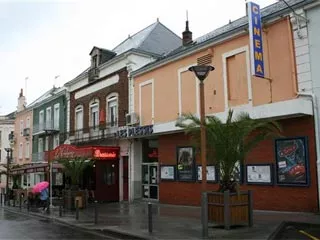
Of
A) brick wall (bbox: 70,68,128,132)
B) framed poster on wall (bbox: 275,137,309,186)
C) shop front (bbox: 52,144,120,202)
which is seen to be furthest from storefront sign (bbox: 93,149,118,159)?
framed poster on wall (bbox: 275,137,309,186)

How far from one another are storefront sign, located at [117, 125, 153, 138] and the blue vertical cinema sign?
7.66 m

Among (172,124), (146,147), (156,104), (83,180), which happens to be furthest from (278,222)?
(83,180)

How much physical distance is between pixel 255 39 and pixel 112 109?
13.5 meters

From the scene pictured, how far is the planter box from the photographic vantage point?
1197cm

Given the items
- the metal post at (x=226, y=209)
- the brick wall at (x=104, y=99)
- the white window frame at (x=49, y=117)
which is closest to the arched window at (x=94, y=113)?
Result: the brick wall at (x=104, y=99)

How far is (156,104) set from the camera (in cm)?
2267

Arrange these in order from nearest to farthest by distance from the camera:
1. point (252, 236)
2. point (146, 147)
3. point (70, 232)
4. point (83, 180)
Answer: point (252, 236), point (70, 232), point (146, 147), point (83, 180)

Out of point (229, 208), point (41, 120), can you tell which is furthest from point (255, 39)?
point (41, 120)

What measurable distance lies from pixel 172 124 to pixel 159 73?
3.48 m

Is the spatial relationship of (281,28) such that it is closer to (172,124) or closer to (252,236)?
(172,124)

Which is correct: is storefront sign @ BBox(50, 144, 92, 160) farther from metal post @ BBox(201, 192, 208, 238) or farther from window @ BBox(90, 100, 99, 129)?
metal post @ BBox(201, 192, 208, 238)

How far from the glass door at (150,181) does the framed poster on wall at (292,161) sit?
356 inches

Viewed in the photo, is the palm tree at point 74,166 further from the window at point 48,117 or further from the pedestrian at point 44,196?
the window at point 48,117

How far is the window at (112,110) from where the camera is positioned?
26.8m
